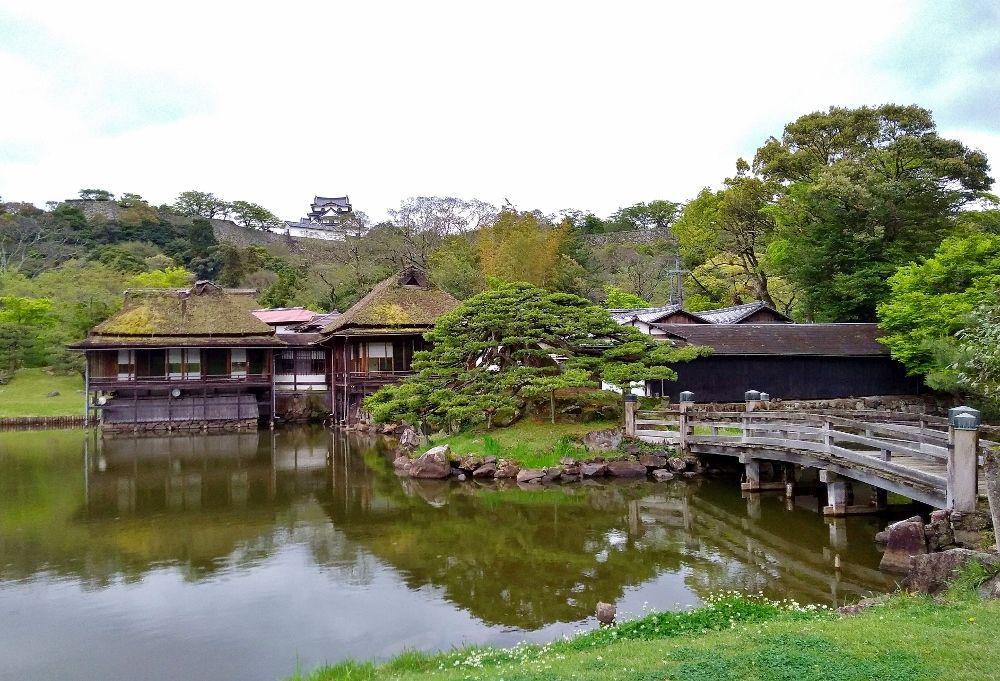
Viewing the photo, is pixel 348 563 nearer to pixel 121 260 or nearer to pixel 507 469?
pixel 507 469

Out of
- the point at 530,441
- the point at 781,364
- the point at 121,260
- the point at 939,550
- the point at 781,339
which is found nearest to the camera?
the point at 939,550

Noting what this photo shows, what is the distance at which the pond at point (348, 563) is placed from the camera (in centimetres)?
874

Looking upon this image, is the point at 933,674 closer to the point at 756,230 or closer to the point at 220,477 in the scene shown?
the point at 220,477

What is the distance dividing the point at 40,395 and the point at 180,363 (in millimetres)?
11030

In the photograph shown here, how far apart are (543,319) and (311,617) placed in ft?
39.6

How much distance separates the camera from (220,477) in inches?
779

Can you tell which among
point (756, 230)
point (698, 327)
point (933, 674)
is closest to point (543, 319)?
point (698, 327)

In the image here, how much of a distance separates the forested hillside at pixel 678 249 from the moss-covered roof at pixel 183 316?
9.60 meters

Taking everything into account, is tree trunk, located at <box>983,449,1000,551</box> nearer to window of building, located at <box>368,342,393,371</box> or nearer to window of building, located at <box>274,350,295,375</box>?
window of building, located at <box>368,342,393,371</box>

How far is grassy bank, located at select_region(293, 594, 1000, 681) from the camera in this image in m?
5.50

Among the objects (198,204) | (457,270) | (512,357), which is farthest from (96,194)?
(512,357)

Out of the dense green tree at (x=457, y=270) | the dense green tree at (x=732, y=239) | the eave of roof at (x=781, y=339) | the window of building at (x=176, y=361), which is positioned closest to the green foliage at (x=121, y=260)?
the dense green tree at (x=457, y=270)

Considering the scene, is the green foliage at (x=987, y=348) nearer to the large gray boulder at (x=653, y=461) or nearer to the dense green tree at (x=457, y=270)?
the large gray boulder at (x=653, y=461)

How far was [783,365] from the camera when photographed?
24.4 m
